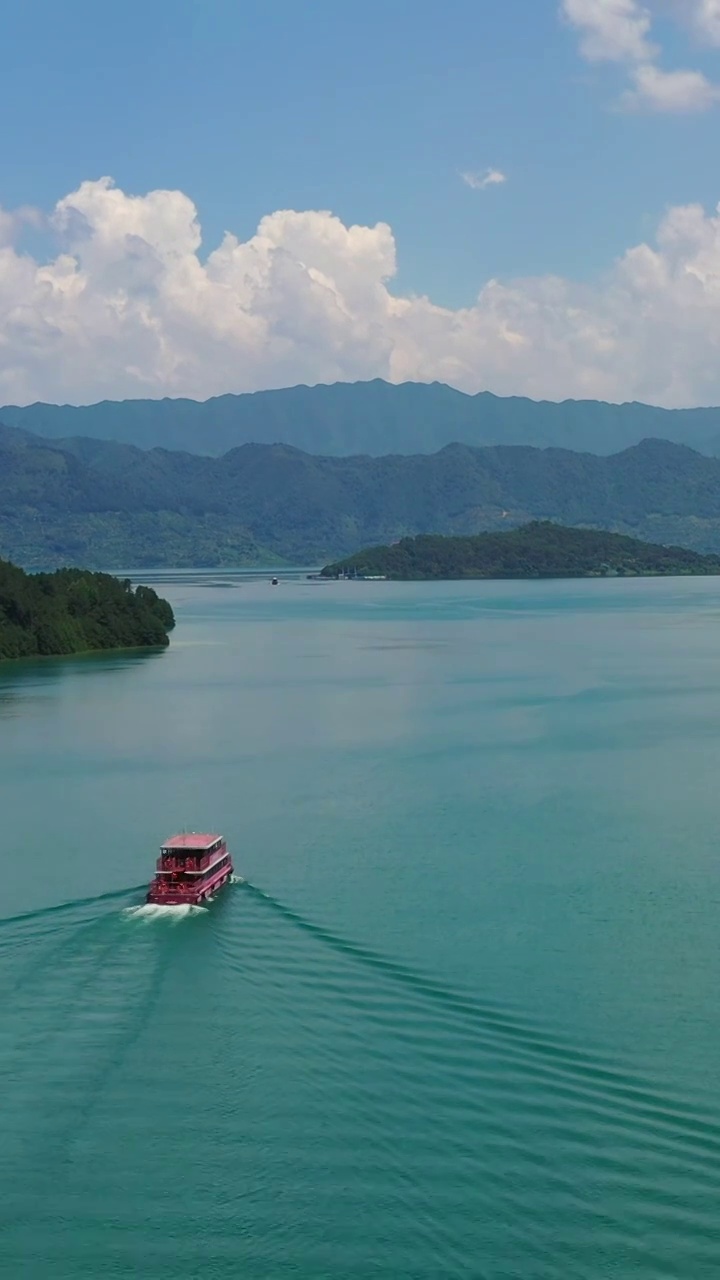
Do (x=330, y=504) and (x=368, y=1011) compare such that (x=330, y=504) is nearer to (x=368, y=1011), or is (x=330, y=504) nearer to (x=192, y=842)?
(x=192, y=842)

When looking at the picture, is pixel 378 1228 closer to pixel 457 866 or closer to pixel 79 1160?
pixel 79 1160

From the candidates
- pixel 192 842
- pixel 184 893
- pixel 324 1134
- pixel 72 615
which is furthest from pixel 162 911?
pixel 72 615

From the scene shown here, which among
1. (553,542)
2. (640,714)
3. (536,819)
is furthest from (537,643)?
Answer: (553,542)

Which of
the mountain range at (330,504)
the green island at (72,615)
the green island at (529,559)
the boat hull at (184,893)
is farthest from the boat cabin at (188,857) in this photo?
the mountain range at (330,504)

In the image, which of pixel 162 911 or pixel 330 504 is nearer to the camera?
pixel 162 911

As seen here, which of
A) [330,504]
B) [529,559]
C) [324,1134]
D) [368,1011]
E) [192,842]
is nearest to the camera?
[324,1134]

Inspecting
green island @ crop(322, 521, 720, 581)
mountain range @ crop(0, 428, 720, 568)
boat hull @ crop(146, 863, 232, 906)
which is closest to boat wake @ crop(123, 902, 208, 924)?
boat hull @ crop(146, 863, 232, 906)
